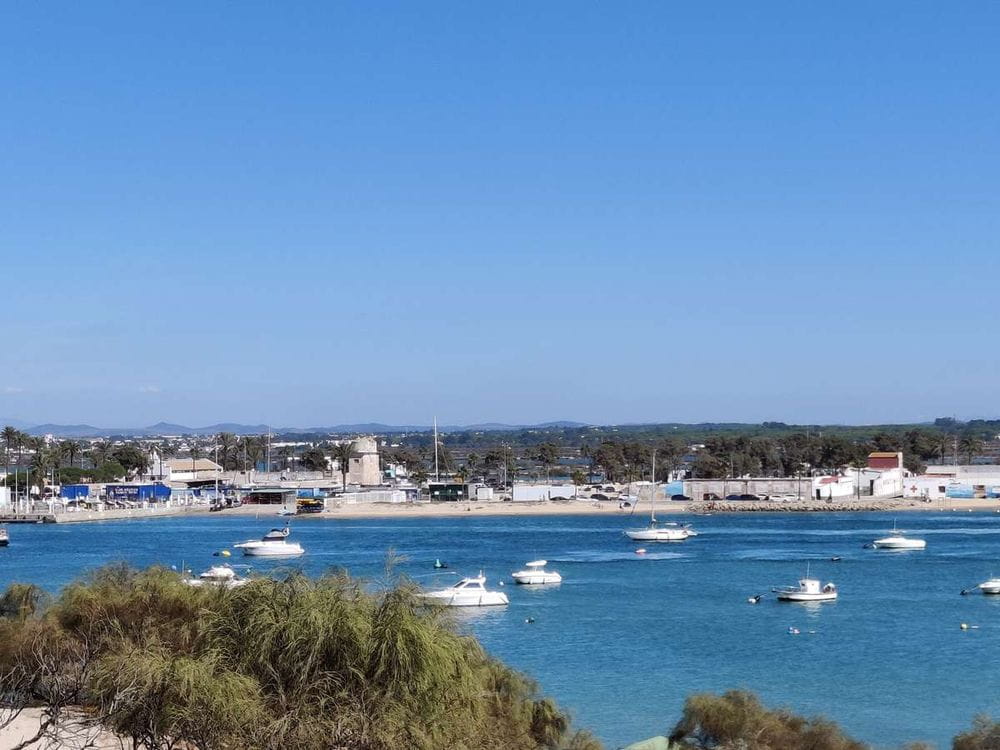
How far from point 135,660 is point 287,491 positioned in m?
115

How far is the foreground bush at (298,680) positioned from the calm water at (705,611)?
30.0ft

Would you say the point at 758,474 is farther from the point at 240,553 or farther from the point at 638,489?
the point at 240,553

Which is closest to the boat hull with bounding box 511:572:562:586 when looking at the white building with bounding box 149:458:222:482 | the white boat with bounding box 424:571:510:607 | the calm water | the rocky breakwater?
the calm water

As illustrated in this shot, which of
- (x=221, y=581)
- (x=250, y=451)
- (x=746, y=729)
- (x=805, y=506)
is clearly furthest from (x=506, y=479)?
(x=746, y=729)

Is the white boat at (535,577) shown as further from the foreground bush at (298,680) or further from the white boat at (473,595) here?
the foreground bush at (298,680)

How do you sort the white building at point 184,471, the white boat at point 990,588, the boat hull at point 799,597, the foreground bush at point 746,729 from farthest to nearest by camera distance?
the white building at point 184,471, the white boat at point 990,588, the boat hull at point 799,597, the foreground bush at point 746,729

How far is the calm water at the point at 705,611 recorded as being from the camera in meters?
34.1

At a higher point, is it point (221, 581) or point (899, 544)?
point (221, 581)

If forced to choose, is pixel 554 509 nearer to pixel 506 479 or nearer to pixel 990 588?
pixel 506 479

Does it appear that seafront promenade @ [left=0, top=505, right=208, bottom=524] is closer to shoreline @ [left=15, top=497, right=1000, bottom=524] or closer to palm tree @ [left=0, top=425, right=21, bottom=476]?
shoreline @ [left=15, top=497, right=1000, bottom=524]

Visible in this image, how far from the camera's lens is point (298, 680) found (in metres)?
16.6

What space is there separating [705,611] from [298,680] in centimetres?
3725

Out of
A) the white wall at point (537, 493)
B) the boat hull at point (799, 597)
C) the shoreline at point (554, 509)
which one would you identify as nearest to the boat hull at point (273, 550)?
the boat hull at point (799, 597)

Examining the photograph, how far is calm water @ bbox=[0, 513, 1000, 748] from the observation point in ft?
112
